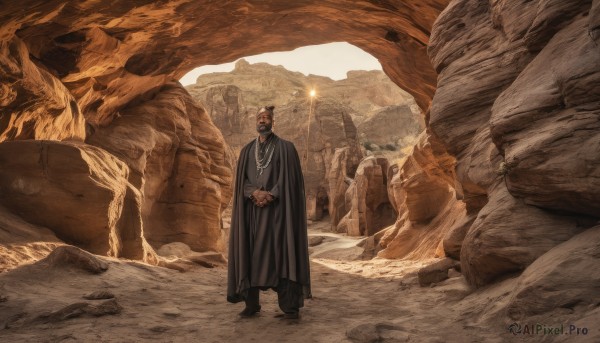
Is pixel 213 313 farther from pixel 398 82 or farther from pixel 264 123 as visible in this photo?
pixel 398 82

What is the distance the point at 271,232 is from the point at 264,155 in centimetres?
102

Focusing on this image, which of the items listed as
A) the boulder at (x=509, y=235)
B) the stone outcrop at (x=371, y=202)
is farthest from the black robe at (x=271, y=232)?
the stone outcrop at (x=371, y=202)

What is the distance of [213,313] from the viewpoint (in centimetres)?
491

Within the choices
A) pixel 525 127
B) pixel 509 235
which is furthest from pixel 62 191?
pixel 525 127

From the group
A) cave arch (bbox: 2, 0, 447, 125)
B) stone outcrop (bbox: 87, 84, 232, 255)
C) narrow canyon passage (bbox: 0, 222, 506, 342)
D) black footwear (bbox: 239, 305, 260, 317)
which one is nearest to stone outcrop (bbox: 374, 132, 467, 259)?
cave arch (bbox: 2, 0, 447, 125)

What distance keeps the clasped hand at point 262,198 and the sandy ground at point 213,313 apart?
129 centimetres

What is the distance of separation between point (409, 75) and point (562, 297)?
11.1 m

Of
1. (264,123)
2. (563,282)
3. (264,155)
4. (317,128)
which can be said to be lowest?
(563,282)

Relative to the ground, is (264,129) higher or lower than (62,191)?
higher

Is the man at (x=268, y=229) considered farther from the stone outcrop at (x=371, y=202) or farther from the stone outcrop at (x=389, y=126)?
the stone outcrop at (x=389, y=126)

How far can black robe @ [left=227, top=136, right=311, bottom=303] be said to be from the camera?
4.71m

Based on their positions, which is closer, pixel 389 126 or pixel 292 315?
pixel 292 315

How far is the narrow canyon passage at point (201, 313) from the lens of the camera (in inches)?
143

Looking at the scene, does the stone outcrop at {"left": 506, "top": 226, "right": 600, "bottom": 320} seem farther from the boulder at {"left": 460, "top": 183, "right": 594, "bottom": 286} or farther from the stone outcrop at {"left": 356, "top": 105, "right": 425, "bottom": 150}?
the stone outcrop at {"left": 356, "top": 105, "right": 425, "bottom": 150}
